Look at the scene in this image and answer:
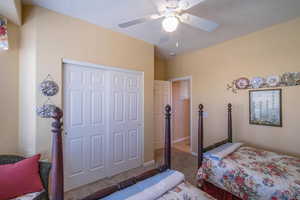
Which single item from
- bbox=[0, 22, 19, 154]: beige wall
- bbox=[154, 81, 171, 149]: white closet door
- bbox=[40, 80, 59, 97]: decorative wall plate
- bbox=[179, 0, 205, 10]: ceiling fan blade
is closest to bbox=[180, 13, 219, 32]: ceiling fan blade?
bbox=[179, 0, 205, 10]: ceiling fan blade

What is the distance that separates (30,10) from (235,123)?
3.81 metres

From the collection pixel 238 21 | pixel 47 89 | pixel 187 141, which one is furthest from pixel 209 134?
pixel 47 89

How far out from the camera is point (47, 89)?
1903mm

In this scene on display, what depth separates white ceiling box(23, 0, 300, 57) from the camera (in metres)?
1.85

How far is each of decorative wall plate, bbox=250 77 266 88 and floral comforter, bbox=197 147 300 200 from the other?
1.19 m

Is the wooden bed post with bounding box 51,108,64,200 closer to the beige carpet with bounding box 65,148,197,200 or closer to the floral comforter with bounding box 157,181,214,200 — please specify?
the floral comforter with bounding box 157,181,214,200

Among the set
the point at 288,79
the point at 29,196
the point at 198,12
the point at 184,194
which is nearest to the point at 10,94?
the point at 29,196

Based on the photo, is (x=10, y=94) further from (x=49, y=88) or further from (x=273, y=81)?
(x=273, y=81)

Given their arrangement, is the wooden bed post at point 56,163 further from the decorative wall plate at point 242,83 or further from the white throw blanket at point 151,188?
the decorative wall plate at point 242,83

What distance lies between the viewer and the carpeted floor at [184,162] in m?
2.62

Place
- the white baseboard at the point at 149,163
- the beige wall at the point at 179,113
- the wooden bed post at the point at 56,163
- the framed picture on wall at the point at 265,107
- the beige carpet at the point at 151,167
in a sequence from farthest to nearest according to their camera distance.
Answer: the beige wall at the point at 179,113 < the white baseboard at the point at 149,163 < the framed picture on wall at the point at 265,107 < the beige carpet at the point at 151,167 < the wooden bed post at the point at 56,163

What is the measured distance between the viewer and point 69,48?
2107 millimetres

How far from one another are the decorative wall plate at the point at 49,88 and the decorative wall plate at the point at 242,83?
3141 mm

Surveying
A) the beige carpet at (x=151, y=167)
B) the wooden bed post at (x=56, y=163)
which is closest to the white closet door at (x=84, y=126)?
the beige carpet at (x=151, y=167)
